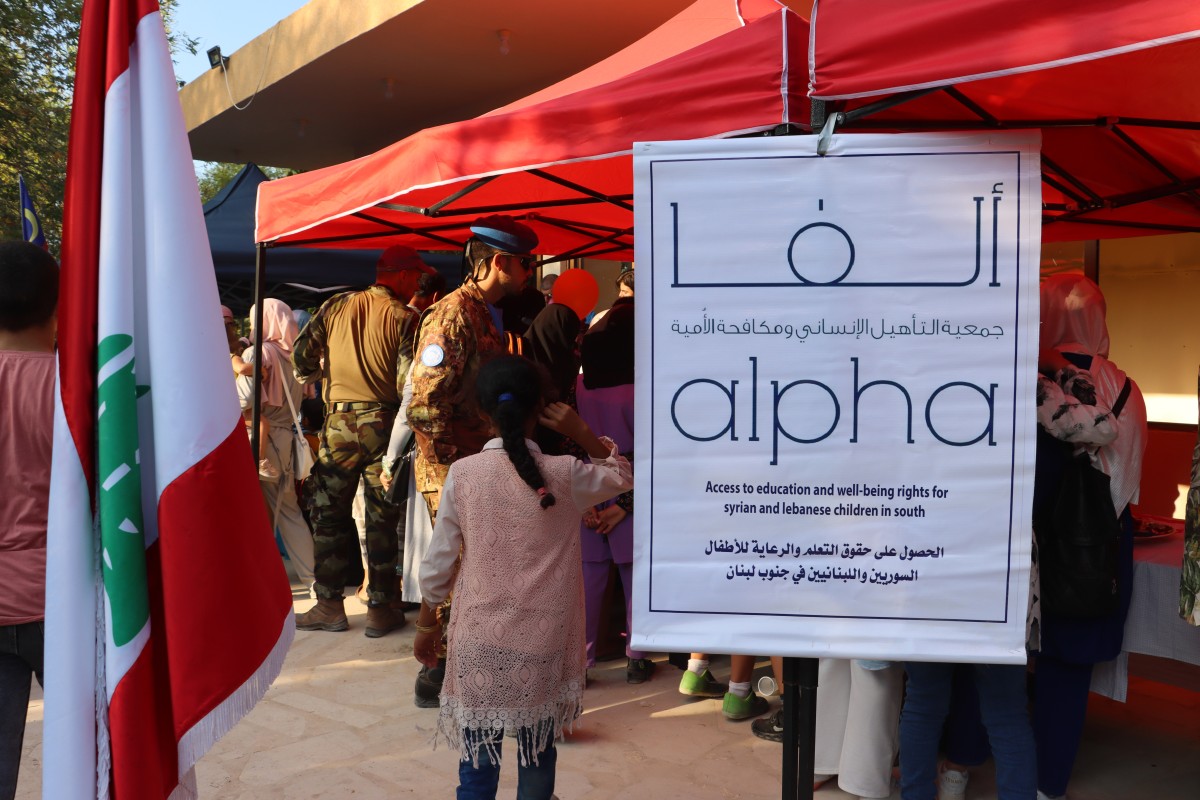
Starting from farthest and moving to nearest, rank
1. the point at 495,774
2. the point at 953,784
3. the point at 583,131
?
the point at 953,784, the point at 495,774, the point at 583,131

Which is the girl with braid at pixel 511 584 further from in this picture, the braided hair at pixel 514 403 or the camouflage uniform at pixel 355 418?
the camouflage uniform at pixel 355 418

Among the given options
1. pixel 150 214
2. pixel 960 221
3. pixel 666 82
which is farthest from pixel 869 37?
pixel 150 214

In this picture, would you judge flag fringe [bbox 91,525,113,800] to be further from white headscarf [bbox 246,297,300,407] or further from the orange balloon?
white headscarf [bbox 246,297,300,407]

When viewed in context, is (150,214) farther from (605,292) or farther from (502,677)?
(605,292)

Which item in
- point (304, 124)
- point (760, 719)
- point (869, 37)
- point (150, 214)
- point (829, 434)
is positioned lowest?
point (760, 719)

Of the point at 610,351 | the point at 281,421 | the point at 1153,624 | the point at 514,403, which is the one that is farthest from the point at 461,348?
the point at 281,421

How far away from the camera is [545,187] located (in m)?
4.86

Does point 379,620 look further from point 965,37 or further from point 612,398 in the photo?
point 965,37

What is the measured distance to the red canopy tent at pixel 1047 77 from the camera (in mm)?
2018

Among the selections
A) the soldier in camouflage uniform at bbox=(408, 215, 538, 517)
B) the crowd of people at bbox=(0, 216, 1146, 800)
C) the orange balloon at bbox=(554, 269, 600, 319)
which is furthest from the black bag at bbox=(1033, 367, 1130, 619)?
the orange balloon at bbox=(554, 269, 600, 319)

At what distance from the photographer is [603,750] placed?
13.4ft

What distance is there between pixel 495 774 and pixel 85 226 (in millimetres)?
1856

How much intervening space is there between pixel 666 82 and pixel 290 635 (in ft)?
5.37

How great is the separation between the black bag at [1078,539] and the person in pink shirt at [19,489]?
2.79 m
